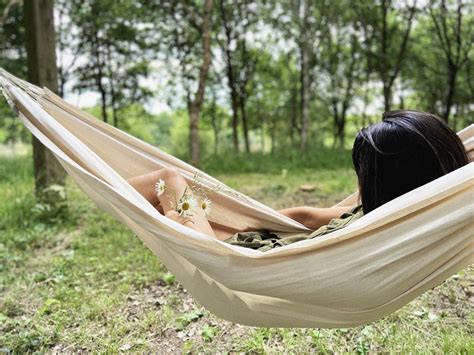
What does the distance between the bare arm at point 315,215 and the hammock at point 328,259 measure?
1.61ft

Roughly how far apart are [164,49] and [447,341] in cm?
1091

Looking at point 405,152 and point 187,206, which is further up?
point 405,152

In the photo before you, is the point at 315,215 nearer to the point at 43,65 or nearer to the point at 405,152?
the point at 405,152

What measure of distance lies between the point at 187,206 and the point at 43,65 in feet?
8.19

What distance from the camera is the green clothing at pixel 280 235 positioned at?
4.58 feet

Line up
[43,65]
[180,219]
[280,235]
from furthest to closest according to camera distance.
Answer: [43,65]
[280,235]
[180,219]

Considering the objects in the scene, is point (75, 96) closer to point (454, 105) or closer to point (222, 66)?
point (222, 66)

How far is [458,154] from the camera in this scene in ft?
3.99

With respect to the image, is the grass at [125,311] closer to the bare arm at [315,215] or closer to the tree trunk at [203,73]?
the bare arm at [315,215]

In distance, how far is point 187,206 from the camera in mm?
1385

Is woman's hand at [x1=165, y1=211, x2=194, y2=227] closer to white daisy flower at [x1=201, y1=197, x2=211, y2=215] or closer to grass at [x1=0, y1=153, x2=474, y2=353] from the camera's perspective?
white daisy flower at [x1=201, y1=197, x2=211, y2=215]

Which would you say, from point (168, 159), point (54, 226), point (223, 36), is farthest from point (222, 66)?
point (168, 159)

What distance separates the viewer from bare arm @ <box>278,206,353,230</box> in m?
1.69

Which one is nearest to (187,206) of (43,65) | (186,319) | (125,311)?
(186,319)
